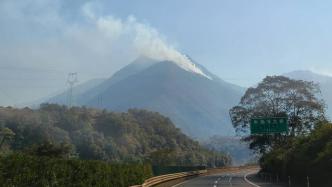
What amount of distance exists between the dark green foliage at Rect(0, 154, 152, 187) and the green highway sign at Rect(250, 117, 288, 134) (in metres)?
26.7

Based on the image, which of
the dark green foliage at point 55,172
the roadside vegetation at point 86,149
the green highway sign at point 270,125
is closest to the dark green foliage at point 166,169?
the roadside vegetation at point 86,149

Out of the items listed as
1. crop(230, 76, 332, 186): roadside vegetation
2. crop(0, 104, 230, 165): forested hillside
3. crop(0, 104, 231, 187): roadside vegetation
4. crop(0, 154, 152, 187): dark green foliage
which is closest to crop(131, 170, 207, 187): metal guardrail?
A: crop(0, 104, 231, 187): roadside vegetation

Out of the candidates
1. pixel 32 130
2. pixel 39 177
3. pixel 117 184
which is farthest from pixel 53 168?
pixel 32 130

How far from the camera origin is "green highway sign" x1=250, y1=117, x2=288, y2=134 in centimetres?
5581

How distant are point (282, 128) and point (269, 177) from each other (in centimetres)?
727

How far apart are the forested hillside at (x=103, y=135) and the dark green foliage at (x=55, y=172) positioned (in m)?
61.5

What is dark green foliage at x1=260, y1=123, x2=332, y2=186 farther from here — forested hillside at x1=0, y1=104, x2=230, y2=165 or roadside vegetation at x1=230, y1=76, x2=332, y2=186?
forested hillside at x1=0, y1=104, x2=230, y2=165

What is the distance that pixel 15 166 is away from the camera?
1703 cm

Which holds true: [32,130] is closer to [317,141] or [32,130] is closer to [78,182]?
[317,141]

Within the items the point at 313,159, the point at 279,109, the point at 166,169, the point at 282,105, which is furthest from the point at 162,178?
the point at 282,105

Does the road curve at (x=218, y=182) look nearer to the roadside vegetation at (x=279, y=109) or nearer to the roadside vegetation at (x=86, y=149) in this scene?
the roadside vegetation at (x=86, y=149)

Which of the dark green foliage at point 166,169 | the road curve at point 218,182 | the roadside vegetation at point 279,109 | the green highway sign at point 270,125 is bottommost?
the road curve at point 218,182

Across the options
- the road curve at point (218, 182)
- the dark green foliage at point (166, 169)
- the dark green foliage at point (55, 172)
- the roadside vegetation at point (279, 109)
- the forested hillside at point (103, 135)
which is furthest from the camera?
the forested hillside at point (103, 135)

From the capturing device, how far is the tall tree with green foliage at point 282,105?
7162 centimetres
